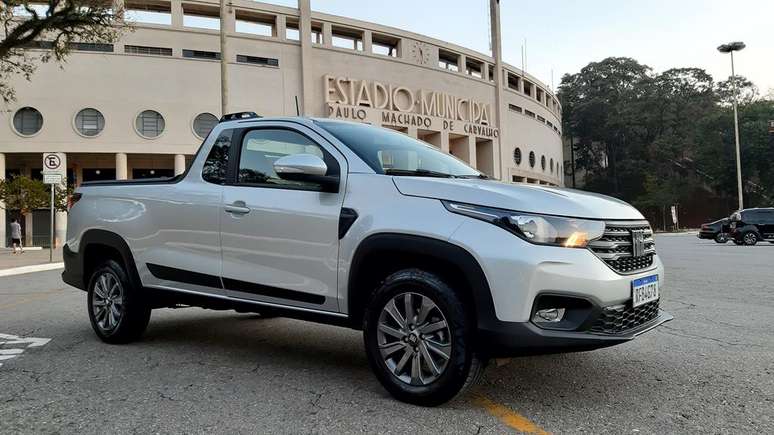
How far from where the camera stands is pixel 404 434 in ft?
9.82

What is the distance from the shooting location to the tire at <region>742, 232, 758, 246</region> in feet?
80.3

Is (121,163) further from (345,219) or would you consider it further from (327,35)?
(345,219)

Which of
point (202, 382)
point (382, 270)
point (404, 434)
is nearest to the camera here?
point (404, 434)

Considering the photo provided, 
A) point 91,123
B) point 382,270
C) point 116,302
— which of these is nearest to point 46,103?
point 91,123

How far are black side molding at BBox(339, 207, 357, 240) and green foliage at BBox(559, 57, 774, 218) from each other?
56.4 m

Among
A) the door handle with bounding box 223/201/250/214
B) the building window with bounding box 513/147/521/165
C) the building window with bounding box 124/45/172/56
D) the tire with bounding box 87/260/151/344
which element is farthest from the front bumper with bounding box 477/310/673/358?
the building window with bounding box 513/147/521/165

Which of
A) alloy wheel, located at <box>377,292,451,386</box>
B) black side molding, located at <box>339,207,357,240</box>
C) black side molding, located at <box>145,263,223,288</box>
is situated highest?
black side molding, located at <box>339,207,357,240</box>

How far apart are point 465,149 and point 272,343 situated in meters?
46.5

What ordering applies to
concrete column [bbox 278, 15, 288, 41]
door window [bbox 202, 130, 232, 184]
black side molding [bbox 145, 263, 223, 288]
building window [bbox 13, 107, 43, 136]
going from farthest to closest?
concrete column [bbox 278, 15, 288, 41], building window [bbox 13, 107, 43, 136], door window [bbox 202, 130, 232, 184], black side molding [bbox 145, 263, 223, 288]

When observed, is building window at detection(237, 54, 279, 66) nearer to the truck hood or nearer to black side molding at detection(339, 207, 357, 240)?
black side molding at detection(339, 207, 357, 240)

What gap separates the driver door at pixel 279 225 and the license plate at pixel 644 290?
1.82 meters

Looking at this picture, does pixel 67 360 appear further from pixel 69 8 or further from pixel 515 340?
pixel 69 8

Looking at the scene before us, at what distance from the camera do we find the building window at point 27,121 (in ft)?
113

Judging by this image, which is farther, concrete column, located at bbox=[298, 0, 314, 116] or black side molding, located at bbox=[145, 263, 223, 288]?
concrete column, located at bbox=[298, 0, 314, 116]
